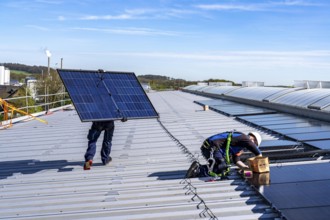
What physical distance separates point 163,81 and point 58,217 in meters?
65.2

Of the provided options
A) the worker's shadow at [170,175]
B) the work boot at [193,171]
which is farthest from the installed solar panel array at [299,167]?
the worker's shadow at [170,175]

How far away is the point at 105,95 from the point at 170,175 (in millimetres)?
2388

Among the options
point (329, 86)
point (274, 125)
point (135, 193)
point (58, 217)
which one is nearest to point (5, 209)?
point (58, 217)

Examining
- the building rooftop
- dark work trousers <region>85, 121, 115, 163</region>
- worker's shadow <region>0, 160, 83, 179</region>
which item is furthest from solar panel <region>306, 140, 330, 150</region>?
worker's shadow <region>0, 160, 83, 179</region>

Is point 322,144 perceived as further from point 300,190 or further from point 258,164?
point 300,190

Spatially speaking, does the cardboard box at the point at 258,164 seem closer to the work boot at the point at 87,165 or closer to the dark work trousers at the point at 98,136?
the dark work trousers at the point at 98,136

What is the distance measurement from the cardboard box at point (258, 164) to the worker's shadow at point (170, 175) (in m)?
1.20

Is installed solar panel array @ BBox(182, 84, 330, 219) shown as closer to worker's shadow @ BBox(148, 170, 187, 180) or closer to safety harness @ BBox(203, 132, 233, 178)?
safety harness @ BBox(203, 132, 233, 178)

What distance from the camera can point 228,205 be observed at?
577 cm

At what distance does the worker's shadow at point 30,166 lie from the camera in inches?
333

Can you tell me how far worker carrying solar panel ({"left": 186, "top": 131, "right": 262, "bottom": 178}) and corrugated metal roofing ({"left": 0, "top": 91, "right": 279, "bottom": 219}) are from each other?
250 mm

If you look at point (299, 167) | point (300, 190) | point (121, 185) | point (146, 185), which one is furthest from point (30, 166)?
point (300, 190)

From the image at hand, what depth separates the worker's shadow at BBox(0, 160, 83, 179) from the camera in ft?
27.7

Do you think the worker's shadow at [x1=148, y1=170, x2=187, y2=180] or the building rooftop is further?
the worker's shadow at [x1=148, y1=170, x2=187, y2=180]
